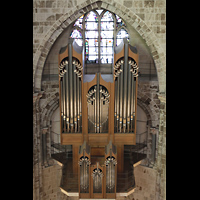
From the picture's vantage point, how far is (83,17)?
11.7m

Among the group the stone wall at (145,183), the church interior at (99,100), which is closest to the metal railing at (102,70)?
the church interior at (99,100)

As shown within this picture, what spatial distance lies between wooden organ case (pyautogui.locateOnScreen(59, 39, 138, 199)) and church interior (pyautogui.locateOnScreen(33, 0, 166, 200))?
3 centimetres

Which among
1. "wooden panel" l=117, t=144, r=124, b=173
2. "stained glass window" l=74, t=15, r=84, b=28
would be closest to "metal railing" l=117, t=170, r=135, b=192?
"wooden panel" l=117, t=144, r=124, b=173

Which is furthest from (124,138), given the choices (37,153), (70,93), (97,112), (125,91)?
(37,153)

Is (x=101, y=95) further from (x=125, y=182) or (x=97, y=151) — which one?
(x=125, y=182)

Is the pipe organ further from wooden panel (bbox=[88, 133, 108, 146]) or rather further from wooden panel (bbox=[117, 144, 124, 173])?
wooden panel (bbox=[117, 144, 124, 173])

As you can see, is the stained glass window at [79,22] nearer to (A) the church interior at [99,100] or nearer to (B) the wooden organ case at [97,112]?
(A) the church interior at [99,100]

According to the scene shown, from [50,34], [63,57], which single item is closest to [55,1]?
[50,34]

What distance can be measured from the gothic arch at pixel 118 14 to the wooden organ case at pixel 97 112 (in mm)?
1051

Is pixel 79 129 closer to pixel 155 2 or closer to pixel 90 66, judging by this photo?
pixel 90 66

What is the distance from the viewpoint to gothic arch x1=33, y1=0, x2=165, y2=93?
1062cm

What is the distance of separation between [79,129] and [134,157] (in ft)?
10.00

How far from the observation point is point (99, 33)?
11812mm

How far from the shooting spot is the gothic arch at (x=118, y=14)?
10.6 meters
